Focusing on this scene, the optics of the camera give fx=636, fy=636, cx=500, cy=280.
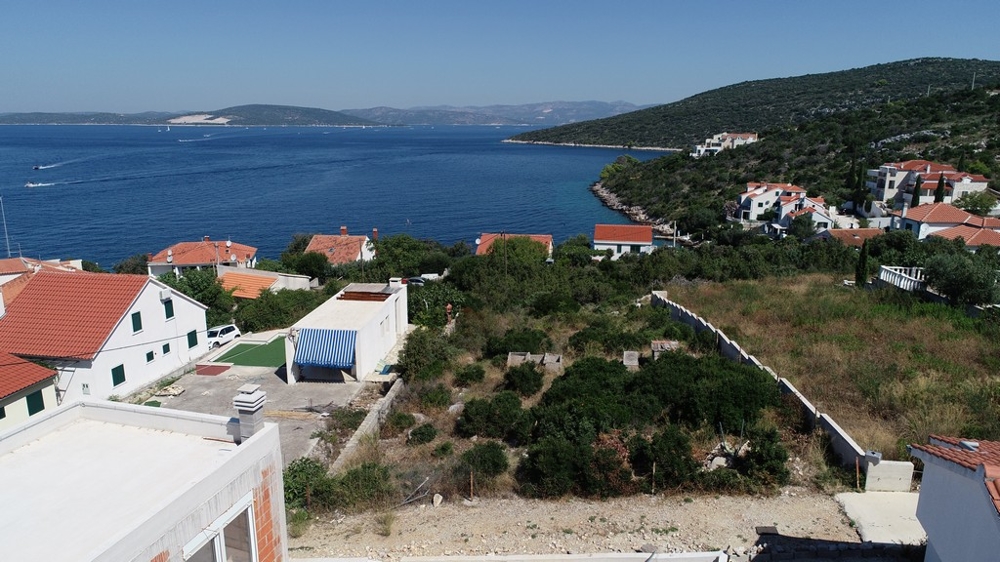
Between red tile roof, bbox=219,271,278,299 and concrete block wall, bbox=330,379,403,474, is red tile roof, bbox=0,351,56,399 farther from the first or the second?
red tile roof, bbox=219,271,278,299

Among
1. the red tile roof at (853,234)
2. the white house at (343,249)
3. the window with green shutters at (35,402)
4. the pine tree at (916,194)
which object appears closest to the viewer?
the window with green shutters at (35,402)

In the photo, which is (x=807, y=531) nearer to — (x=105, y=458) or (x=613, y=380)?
(x=613, y=380)

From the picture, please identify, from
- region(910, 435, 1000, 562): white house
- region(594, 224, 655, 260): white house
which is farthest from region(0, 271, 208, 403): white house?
region(594, 224, 655, 260): white house

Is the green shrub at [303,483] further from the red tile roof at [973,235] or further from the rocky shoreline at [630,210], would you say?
the rocky shoreline at [630,210]

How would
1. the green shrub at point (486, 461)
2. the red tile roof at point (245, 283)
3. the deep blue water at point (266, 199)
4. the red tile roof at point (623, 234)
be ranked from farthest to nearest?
the deep blue water at point (266, 199) → the red tile roof at point (623, 234) → the red tile roof at point (245, 283) → the green shrub at point (486, 461)

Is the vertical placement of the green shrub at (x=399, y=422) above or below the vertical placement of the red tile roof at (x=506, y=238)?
above

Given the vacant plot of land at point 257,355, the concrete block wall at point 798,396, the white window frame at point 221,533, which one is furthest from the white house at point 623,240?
the white window frame at point 221,533

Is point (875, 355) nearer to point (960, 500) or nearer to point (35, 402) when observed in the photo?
point (960, 500)

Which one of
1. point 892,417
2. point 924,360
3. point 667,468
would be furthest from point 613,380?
point 924,360
